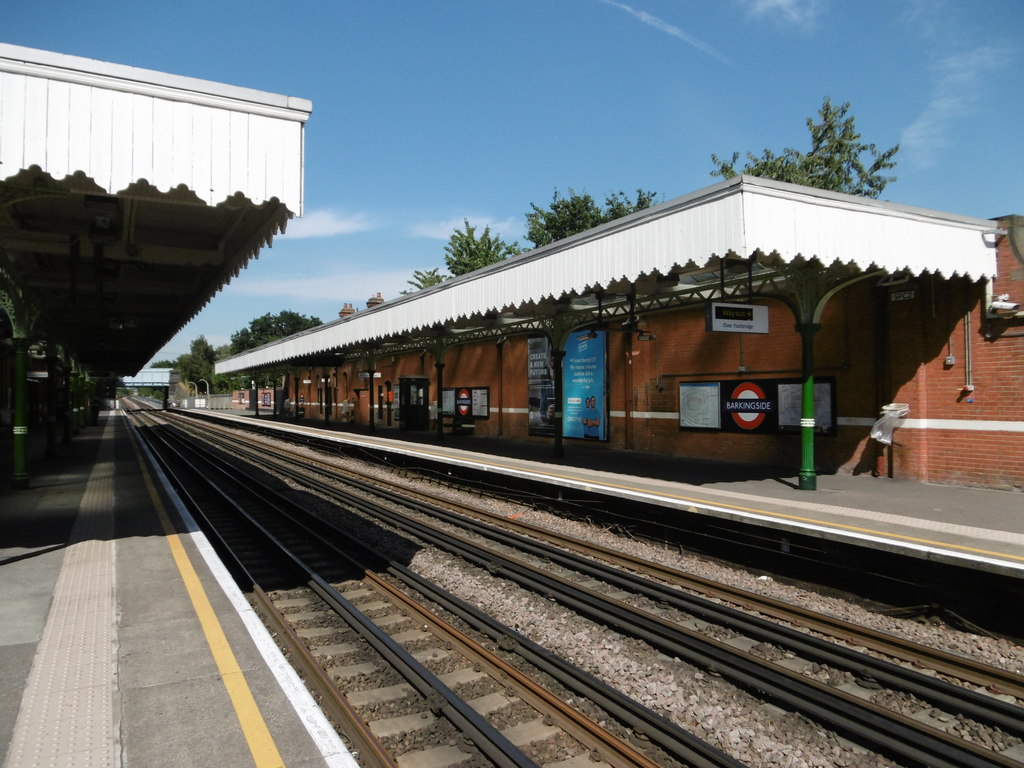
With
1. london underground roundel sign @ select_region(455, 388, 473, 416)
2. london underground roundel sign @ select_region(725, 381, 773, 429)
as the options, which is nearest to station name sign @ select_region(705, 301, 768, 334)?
london underground roundel sign @ select_region(725, 381, 773, 429)

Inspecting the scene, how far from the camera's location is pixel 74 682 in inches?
153

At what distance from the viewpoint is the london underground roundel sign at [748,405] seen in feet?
46.4

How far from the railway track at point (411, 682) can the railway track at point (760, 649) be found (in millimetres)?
1209

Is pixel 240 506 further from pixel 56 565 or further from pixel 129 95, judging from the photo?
pixel 129 95

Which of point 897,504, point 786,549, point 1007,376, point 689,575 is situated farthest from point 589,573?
point 1007,376

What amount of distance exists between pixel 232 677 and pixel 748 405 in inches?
506

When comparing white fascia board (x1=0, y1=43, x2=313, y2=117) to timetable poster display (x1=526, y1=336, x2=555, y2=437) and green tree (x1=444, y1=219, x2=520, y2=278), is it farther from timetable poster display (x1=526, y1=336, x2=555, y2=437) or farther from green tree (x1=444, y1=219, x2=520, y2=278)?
green tree (x1=444, y1=219, x2=520, y2=278)

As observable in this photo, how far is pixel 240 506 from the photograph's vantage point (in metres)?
13.5

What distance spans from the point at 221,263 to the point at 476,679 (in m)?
7.61

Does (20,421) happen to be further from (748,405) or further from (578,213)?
(578,213)

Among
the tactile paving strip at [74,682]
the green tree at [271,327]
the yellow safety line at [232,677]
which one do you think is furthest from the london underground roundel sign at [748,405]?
the green tree at [271,327]

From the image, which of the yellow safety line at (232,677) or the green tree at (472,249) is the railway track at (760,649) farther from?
the green tree at (472,249)

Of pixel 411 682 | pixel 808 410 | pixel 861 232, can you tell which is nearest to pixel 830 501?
pixel 808 410

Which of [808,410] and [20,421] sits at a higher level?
[808,410]
